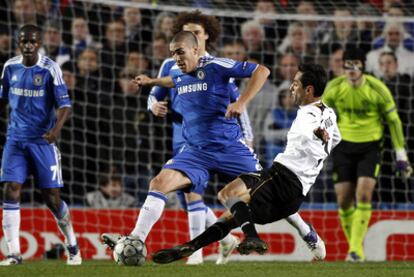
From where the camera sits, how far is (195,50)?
8641 millimetres

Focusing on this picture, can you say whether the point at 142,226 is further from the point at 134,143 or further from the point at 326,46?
the point at 326,46

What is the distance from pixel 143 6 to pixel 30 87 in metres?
3.63

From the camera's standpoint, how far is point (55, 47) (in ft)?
42.8

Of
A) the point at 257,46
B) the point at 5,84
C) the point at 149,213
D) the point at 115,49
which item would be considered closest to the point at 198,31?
the point at 5,84

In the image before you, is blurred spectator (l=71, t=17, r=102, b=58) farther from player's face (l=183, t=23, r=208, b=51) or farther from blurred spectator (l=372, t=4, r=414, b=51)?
blurred spectator (l=372, t=4, r=414, b=51)

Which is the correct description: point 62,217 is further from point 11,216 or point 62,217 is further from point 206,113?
point 206,113

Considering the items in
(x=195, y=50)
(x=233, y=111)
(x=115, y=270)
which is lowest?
(x=115, y=270)

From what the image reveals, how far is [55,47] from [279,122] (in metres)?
2.94

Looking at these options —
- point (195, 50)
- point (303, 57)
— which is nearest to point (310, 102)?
point (195, 50)

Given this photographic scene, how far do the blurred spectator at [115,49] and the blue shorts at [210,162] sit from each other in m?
4.51

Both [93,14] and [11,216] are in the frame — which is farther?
[93,14]

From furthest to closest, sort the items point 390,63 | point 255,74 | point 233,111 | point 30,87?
point 390,63, point 30,87, point 255,74, point 233,111

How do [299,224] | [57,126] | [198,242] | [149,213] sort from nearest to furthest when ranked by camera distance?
[198,242] < [149,213] < [299,224] < [57,126]

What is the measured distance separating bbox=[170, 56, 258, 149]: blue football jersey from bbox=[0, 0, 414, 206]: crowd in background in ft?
12.5
